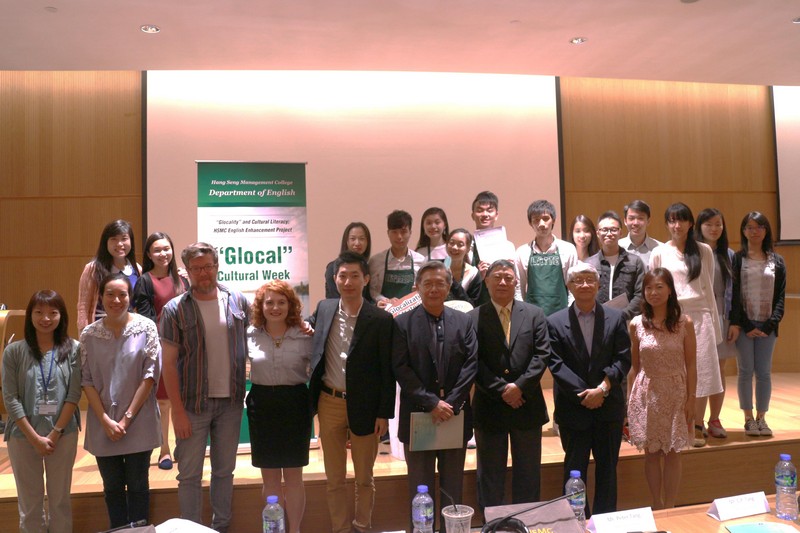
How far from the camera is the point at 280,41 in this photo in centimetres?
462

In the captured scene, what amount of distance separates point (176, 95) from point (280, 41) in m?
1.56

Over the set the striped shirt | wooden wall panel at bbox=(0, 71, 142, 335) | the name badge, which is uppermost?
wooden wall panel at bbox=(0, 71, 142, 335)

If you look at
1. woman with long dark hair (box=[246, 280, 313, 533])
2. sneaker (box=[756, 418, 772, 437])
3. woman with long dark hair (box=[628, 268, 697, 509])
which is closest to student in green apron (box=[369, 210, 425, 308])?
woman with long dark hair (box=[246, 280, 313, 533])

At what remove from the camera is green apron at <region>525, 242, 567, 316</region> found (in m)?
3.94

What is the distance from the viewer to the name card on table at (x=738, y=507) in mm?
2217

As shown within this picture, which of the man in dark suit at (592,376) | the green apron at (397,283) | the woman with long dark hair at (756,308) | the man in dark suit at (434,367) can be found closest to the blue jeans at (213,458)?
the man in dark suit at (434,367)

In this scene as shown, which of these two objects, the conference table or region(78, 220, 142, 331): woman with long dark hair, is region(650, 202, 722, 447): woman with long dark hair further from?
region(78, 220, 142, 331): woman with long dark hair

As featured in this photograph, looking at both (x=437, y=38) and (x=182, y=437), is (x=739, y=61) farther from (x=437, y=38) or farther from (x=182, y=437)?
(x=182, y=437)

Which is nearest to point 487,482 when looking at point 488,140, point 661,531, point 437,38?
point 661,531

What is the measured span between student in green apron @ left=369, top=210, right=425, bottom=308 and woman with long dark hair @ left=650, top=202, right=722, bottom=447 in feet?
5.18

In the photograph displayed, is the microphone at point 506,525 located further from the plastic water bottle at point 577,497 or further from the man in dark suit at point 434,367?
the man in dark suit at point 434,367

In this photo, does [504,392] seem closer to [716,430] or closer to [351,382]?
[351,382]

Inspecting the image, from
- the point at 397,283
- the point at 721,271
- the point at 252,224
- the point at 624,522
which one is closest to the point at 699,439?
the point at 721,271

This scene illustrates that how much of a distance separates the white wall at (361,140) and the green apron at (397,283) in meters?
2.08
